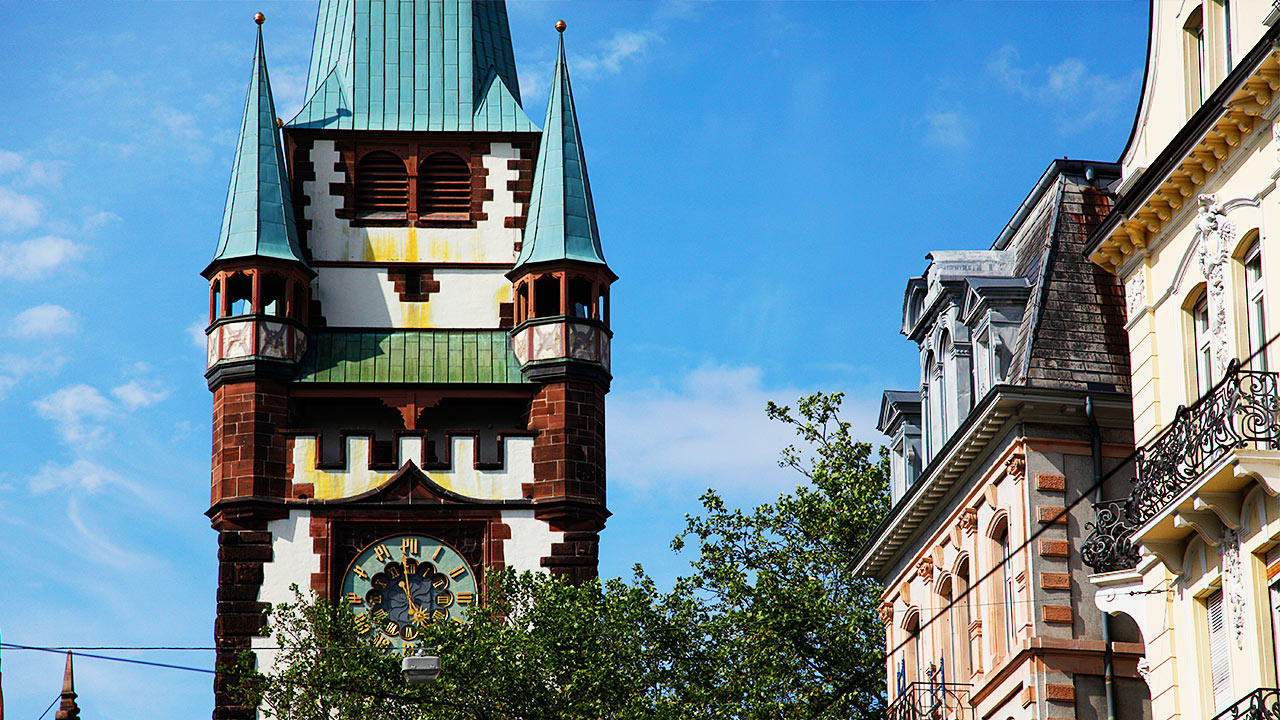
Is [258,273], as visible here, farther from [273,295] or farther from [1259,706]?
[1259,706]

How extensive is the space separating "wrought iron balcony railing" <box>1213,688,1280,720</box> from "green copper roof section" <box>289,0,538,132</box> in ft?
124

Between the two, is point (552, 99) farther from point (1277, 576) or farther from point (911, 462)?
point (1277, 576)

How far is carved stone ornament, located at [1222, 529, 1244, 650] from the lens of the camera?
24.0 meters

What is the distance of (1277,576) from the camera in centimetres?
2339

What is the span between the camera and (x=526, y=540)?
54.3m

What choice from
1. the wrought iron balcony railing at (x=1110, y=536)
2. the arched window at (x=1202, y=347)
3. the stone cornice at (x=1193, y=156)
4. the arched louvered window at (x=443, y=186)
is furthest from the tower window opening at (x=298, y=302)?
the arched window at (x=1202, y=347)

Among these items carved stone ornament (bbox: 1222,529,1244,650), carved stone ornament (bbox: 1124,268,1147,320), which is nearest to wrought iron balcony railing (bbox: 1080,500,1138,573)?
carved stone ornament (bbox: 1222,529,1244,650)

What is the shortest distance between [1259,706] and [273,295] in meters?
36.5

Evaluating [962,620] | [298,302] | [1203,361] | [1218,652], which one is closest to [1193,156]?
[1203,361]

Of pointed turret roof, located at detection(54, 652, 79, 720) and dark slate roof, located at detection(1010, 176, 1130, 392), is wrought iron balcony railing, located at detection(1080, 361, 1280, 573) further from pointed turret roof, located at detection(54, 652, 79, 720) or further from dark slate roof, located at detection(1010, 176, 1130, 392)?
pointed turret roof, located at detection(54, 652, 79, 720)

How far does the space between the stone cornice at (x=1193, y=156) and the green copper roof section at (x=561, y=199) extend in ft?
96.8

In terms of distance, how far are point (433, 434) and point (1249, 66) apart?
33.4m

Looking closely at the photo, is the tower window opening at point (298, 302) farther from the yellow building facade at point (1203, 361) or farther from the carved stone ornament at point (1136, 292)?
the carved stone ornament at point (1136, 292)

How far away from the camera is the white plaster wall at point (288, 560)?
53406mm
